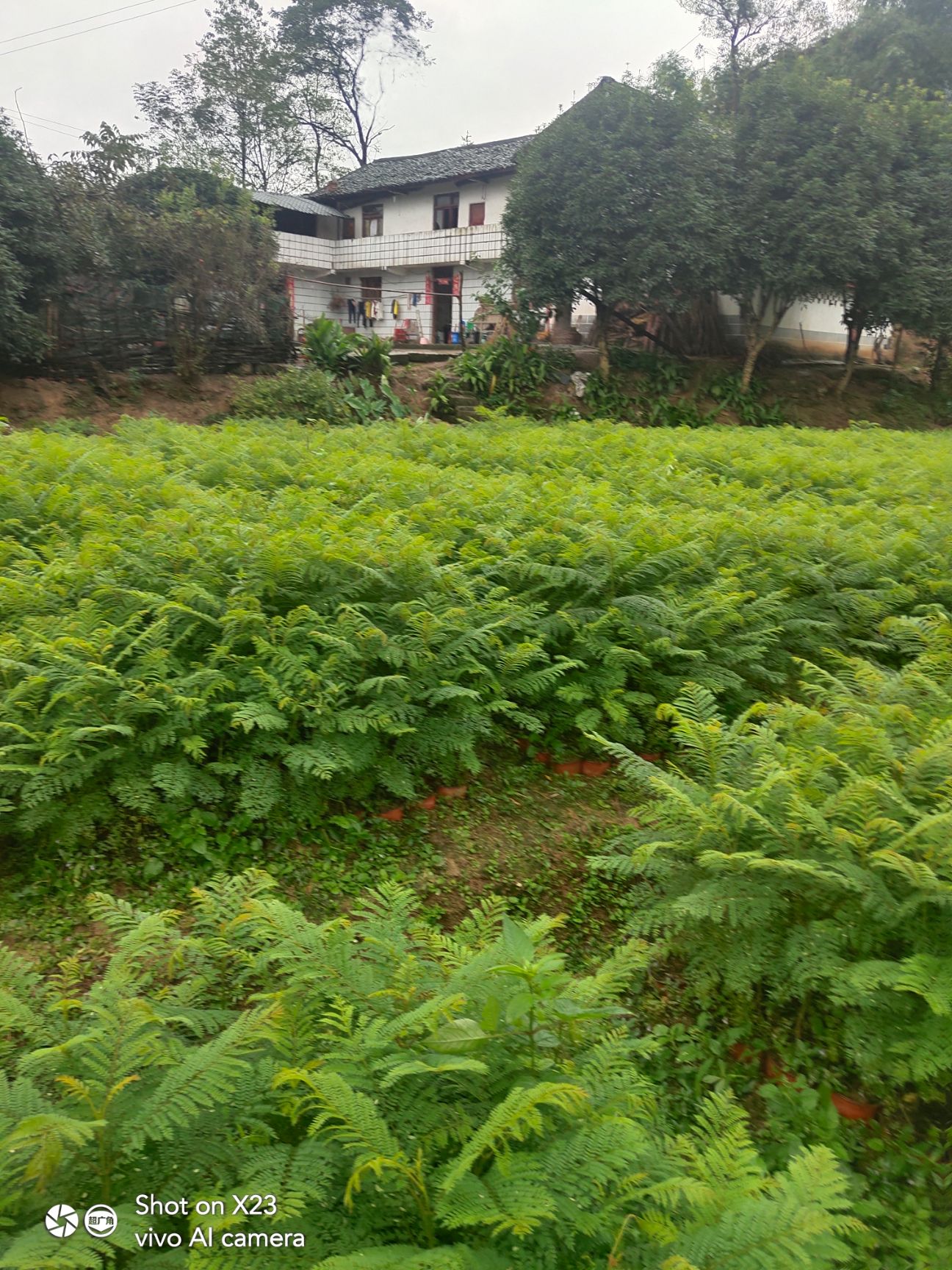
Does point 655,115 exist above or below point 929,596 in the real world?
above

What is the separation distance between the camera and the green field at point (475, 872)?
212cm

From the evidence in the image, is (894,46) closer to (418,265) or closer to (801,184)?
(801,184)

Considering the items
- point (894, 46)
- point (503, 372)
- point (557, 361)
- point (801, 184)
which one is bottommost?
point (503, 372)

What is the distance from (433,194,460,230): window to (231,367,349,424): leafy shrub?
16.3 metres

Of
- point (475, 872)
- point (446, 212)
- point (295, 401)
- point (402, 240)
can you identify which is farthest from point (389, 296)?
point (475, 872)

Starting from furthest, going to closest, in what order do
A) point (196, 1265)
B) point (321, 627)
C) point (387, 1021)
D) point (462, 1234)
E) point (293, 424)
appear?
point (293, 424), point (321, 627), point (387, 1021), point (462, 1234), point (196, 1265)

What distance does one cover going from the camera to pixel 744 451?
11.1m

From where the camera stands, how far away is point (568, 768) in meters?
5.09

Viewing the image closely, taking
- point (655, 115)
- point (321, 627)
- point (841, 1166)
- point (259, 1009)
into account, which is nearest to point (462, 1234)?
point (259, 1009)

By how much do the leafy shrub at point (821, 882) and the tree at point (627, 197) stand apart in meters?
18.8

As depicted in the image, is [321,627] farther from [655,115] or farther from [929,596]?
[655,115]

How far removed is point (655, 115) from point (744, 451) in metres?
13.4

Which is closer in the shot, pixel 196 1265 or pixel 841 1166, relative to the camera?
pixel 196 1265

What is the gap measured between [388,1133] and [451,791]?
8.45ft
